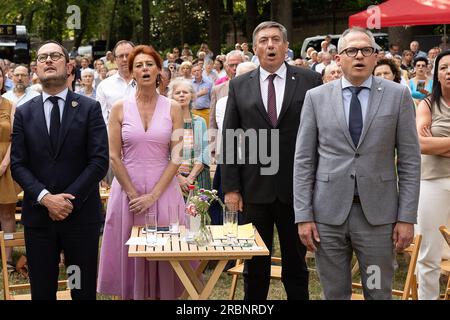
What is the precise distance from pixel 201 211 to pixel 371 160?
1567 mm

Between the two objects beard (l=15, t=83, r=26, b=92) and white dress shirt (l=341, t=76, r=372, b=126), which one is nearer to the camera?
white dress shirt (l=341, t=76, r=372, b=126)

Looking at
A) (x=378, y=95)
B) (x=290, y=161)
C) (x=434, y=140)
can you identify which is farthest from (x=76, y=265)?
(x=434, y=140)

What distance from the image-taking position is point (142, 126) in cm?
671

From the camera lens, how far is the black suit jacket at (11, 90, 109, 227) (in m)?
5.78

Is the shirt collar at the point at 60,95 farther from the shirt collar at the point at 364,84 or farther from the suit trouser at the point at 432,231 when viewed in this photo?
the suit trouser at the point at 432,231

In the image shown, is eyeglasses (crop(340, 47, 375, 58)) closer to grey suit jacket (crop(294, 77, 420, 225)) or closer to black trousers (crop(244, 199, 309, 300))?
grey suit jacket (crop(294, 77, 420, 225))

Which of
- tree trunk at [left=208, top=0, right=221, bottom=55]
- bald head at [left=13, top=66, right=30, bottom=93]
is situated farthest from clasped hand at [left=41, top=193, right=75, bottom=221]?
tree trunk at [left=208, top=0, right=221, bottom=55]

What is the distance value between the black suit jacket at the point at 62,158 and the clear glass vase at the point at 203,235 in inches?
29.6

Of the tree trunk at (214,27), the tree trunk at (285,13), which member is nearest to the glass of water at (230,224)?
the tree trunk at (285,13)

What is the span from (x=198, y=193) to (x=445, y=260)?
91.7 inches

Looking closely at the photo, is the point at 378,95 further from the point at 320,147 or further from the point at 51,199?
the point at 51,199

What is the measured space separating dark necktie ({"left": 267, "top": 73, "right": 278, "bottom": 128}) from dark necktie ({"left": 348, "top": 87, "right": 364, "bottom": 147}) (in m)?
1.21

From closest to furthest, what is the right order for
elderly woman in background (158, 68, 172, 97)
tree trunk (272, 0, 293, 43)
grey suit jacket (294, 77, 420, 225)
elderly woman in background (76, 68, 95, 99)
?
grey suit jacket (294, 77, 420, 225) → elderly woman in background (158, 68, 172, 97) → elderly woman in background (76, 68, 95, 99) → tree trunk (272, 0, 293, 43)

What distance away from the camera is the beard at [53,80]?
5805 mm
